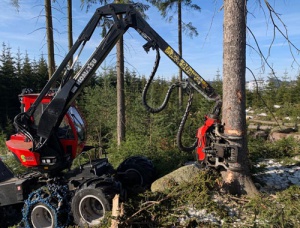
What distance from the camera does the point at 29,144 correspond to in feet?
17.5

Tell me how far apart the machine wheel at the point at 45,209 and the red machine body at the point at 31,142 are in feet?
1.97

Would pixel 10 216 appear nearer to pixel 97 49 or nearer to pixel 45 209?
pixel 45 209

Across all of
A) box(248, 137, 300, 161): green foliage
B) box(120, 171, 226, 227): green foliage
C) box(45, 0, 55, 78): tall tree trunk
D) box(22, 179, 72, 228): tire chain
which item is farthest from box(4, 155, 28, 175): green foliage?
box(248, 137, 300, 161): green foliage

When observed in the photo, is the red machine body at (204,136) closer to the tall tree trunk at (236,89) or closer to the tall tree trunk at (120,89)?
the tall tree trunk at (236,89)

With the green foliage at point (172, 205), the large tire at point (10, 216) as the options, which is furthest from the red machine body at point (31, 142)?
the green foliage at point (172, 205)

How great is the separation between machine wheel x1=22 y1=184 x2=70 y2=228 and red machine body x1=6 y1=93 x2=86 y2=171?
1.97 feet

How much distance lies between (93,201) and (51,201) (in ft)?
2.54

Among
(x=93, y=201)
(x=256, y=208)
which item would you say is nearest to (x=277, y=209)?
(x=256, y=208)

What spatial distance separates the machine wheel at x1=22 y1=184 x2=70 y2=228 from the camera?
4777mm

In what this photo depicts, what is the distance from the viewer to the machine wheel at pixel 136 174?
6152mm

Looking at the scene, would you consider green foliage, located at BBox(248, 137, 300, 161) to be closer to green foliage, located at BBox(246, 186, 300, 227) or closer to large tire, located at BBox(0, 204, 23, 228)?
green foliage, located at BBox(246, 186, 300, 227)

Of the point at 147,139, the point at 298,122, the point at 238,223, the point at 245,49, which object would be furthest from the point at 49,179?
the point at 298,122

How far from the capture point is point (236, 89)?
5.19 meters

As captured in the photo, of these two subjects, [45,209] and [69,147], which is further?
[69,147]
